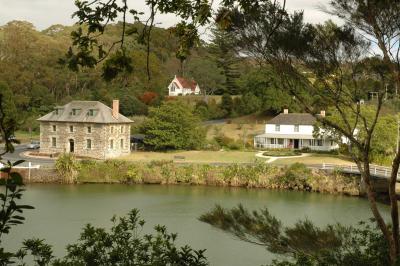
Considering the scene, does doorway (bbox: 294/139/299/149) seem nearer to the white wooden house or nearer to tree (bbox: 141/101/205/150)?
the white wooden house

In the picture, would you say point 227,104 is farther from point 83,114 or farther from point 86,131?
point 86,131

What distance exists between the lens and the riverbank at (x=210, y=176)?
2652cm

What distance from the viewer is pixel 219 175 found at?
89.9 feet

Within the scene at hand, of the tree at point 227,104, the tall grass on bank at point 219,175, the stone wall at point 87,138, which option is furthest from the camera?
the tree at point 227,104

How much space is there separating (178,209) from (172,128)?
12914mm

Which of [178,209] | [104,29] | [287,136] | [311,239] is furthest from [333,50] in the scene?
[287,136]

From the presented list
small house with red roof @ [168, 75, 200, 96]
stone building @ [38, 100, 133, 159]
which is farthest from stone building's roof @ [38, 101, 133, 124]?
small house with red roof @ [168, 75, 200, 96]

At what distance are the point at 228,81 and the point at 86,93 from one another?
12851 mm

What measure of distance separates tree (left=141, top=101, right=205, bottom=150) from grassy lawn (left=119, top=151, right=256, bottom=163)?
0.73m

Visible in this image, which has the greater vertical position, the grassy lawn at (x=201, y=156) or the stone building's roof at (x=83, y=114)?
the stone building's roof at (x=83, y=114)

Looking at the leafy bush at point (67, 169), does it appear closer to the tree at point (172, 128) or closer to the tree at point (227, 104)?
the tree at point (172, 128)

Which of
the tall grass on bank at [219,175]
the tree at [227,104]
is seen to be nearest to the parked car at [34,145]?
the tall grass on bank at [219,175]

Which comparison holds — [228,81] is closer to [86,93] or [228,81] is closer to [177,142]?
[86,93]

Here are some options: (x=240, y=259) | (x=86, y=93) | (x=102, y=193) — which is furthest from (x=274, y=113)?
(x=240, y=259)
